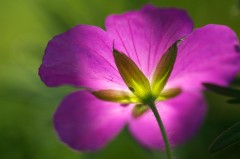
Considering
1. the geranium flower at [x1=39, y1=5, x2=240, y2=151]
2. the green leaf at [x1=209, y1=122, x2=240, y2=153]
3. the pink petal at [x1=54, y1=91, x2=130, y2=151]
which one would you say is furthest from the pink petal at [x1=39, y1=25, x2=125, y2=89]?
the green leaf at [x1=209, y1=122, x2=240, y2=153]

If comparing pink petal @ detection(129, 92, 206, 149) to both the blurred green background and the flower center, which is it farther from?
the blurred green background

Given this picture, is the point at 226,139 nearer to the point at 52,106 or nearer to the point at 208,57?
the point at 208,57

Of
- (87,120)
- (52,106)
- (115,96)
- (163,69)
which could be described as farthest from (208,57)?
(52,106)

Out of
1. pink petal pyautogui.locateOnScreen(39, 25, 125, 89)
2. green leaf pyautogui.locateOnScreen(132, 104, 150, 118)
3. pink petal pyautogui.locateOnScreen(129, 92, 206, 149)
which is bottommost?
pink petal pyautogui.locateOnScreen(129, 92, 206, 149)

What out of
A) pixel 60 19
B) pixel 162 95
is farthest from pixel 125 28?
pixel 60 19

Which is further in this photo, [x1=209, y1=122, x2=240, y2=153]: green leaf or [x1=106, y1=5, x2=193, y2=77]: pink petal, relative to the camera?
[x1=106, y1=5, x2=193, y2=77]: pink petal

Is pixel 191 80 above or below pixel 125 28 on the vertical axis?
below

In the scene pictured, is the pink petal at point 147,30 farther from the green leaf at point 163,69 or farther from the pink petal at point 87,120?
the pink petal at point 87,120

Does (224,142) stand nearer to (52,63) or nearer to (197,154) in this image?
(52,63)
